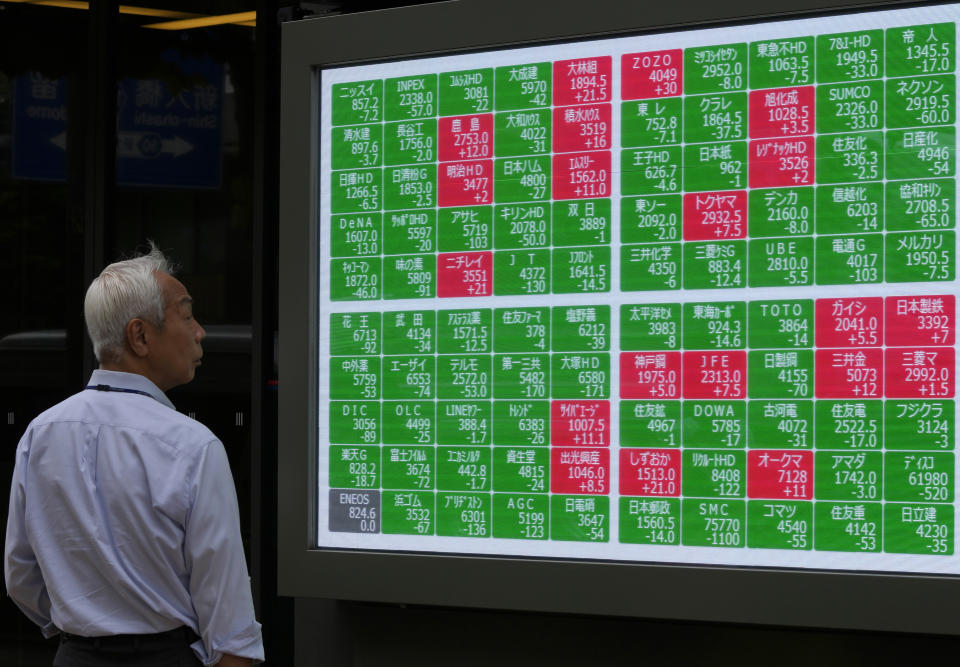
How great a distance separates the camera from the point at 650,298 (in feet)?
12.0

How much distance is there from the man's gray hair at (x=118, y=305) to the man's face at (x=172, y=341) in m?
0.02

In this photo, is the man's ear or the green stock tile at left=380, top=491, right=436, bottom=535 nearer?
the man's ear

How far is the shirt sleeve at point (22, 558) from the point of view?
2963 millimetres

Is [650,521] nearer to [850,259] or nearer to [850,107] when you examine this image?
[850,259]

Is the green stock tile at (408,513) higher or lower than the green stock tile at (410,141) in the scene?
lower

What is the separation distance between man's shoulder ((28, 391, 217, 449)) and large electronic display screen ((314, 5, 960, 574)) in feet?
3.78

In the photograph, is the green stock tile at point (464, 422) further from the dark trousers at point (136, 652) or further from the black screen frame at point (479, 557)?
the dark trousers at point (136, 652)

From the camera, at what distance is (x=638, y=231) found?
3689 millimetres

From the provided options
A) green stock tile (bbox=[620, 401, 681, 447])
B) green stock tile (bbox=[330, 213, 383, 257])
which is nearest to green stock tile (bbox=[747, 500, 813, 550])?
green stock tile (bbox=[620, 401, 681, 447])

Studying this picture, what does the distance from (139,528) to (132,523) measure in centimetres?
2

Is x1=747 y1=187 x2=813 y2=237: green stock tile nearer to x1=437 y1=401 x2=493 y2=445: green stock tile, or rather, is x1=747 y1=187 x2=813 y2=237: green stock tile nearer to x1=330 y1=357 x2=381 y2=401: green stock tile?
x1=437 y1=401 x2=493 y2=445: green stock tile

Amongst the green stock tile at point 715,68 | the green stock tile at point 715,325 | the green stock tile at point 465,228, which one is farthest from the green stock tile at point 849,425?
the green stock tile at point 465,228

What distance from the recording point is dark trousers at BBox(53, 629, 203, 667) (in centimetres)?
281

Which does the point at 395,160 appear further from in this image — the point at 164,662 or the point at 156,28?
the point at 156,28
